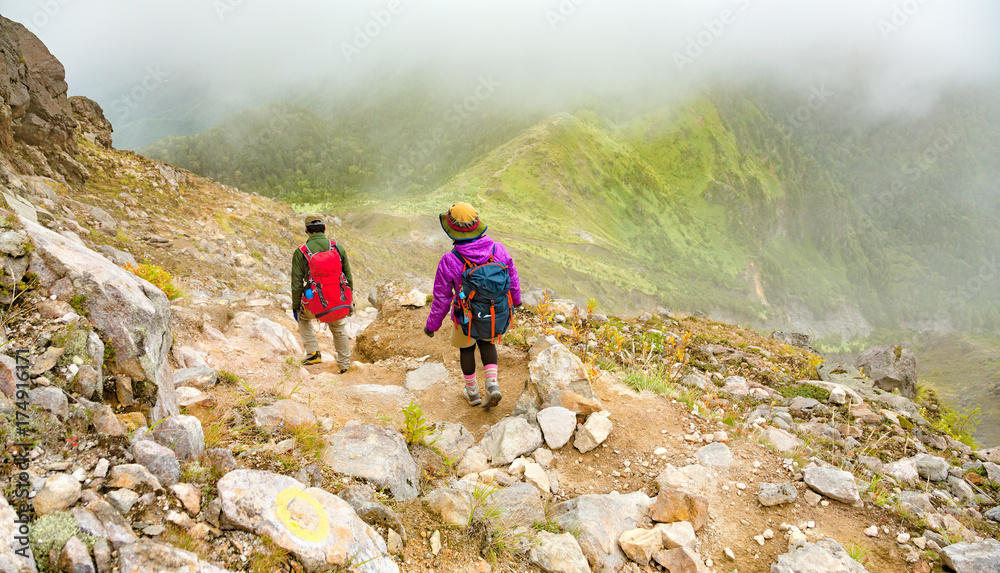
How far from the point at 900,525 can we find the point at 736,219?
98.3m

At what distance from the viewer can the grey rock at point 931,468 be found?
479 cm

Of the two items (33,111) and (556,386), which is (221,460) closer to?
(556,386)

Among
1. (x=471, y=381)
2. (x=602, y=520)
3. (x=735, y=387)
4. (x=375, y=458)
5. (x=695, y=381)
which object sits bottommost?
(x=735, y=387)

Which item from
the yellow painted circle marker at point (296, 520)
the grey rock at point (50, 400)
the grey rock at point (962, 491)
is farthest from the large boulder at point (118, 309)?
the grey rock at point (962, 491)

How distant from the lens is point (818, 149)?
499 ft

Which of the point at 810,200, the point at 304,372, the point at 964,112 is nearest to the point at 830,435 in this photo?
the point at 304,372

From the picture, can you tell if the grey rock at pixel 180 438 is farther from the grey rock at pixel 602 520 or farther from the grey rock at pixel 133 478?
the grey rock at pixel 602 520

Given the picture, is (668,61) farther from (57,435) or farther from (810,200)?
(57,435)

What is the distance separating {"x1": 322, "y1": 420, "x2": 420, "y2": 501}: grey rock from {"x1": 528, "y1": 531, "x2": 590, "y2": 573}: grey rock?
0.89 metres

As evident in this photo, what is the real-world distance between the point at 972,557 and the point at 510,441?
321 cm

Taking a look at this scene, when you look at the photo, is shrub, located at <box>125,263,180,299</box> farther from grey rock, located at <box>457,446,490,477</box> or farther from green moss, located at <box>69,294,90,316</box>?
grey rock, located at <box>457,446,490,477</box>

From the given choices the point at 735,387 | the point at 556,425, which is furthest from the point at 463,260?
the point at 735,387

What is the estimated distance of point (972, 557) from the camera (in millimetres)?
2977

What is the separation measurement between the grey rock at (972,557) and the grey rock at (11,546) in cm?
471
